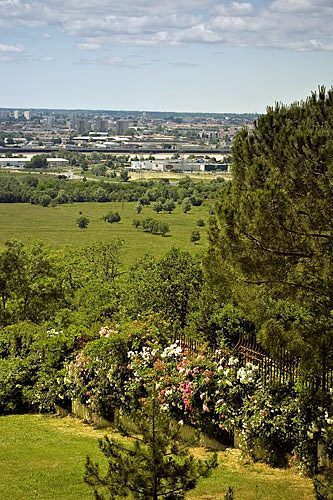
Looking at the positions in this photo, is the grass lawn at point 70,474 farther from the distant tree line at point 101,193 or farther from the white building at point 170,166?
the white building at point 170,166

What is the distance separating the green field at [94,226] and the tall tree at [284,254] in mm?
61528

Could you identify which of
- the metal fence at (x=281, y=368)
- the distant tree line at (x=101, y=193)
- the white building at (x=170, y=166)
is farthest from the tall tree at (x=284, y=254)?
the white building at (x=170, y=166)

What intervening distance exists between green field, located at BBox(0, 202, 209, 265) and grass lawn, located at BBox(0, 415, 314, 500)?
61.6 m

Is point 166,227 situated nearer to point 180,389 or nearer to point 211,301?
point 211,301

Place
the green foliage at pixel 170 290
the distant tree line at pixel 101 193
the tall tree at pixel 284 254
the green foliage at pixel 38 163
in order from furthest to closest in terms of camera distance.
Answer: the green foliage at pixel 38 163 < the distant tree line at pixel 101 193 < the green foliage at pixel 170 290 < the tall tree at pixel 284 254

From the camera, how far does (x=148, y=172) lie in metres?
179

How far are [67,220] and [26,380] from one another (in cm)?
9241

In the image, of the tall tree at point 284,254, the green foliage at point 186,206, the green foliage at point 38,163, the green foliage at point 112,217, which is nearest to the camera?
the tall tree at point 284,254

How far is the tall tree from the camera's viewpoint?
34.2 feet

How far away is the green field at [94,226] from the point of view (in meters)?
88.6

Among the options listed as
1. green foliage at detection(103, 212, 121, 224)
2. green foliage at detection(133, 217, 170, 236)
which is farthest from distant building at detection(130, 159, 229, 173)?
green foliage at detection(133, 217, 170, 236)

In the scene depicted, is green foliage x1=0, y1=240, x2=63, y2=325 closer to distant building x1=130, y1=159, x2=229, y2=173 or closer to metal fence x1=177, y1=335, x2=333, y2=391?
metal fence x1=177, y1=335, x2=333, y2=391

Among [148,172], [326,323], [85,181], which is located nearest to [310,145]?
[326,323]

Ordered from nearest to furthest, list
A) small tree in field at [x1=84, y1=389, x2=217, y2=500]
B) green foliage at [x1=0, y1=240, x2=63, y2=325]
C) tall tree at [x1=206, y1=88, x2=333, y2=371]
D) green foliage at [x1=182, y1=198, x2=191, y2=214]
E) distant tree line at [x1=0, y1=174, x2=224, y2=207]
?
small tree in field at [x1=84, y1=389, x2=217, y2=500] < tall tree at [x1=206, y1=88, x2=333, y2=371] < green foliage at [x1=0, y1=240, x2=63, y2=325] < green foliage at [x1=182, y1=198, x2=191, y2=214] < distant tree line at [x1=0, y1=174, x2=224, y2=207]
